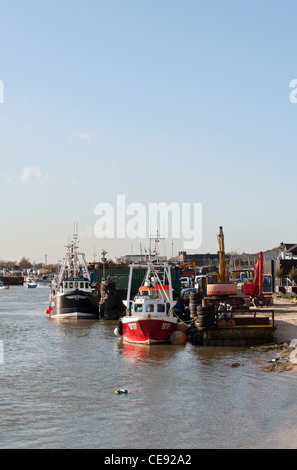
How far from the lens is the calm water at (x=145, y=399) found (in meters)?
17.3

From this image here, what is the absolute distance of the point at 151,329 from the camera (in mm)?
35375

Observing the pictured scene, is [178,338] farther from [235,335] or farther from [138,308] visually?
[235,335]

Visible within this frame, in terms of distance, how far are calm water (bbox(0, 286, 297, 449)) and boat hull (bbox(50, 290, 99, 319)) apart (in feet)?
74.7

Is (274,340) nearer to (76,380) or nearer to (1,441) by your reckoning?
(76,380)

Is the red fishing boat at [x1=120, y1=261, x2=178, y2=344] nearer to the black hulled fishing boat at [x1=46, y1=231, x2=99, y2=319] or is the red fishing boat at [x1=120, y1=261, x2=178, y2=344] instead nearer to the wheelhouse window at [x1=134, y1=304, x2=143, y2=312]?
the wheelhouse window at [x1=134, y1=304, x2=143, y2=312]

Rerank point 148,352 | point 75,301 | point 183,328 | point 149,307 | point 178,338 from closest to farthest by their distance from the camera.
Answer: point 148,352, point 178,338, point 149,307, point 183,328, point 75,301

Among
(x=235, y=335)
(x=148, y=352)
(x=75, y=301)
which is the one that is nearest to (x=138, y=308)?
(x=148, y=352)

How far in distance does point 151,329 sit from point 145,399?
13233 millimetres

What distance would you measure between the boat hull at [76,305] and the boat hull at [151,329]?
23249 millimetres

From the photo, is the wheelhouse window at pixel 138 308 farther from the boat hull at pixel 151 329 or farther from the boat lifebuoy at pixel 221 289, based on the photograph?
the boat lifebuoy at pixel 221 289

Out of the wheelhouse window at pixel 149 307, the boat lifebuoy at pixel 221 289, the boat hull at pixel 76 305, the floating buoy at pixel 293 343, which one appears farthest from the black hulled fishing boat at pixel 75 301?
the floating buoy at pixel 293 343

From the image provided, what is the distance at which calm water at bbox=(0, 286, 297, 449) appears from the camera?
17.3m

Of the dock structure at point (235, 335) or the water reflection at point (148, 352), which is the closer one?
the water reflection at point (148, 352)

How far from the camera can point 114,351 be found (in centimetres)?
3484
